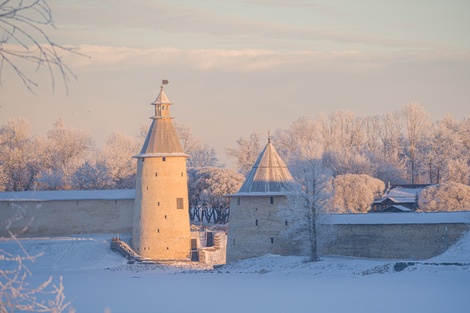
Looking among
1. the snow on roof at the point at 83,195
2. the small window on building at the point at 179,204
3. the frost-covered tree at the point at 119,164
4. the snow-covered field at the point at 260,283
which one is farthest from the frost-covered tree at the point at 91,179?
the small window on building at the point at 179,204

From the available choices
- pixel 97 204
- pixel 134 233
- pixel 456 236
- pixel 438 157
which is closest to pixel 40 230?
pixel 97 204

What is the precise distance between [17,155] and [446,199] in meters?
25.7

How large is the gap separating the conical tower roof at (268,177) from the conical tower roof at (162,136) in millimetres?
5121

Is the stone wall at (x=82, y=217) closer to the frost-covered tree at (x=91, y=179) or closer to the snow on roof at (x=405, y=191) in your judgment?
the frost-covered tree at (x=91, y=179)

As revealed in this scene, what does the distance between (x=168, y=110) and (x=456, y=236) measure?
14178 mm

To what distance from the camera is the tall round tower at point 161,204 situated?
34906mm

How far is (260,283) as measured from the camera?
2433cm

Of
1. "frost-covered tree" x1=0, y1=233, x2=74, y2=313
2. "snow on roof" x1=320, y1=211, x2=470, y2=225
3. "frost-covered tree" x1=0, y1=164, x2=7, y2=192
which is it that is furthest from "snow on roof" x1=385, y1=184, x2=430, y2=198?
"frost-covered tree" x1=0, y1=233, x2=74, y2=313

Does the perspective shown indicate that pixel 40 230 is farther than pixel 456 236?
Yes

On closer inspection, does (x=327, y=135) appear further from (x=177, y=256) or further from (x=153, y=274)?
(x=153, y=274)

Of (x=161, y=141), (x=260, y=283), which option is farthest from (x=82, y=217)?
(x=260, y=283)

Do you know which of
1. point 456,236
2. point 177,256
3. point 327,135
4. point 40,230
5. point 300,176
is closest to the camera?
point 456,236

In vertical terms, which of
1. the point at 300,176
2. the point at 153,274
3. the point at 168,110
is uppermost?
the point at 168,110

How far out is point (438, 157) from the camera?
55500mm
